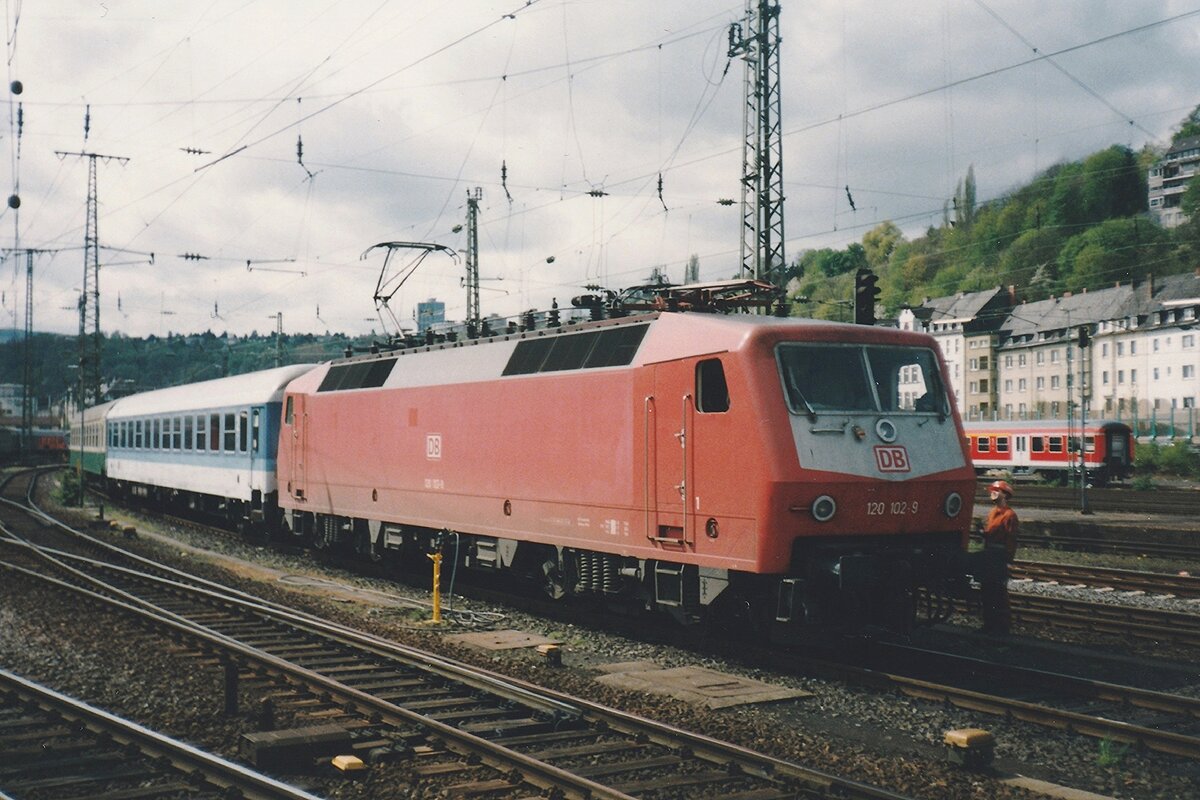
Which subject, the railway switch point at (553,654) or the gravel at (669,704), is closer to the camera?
the gravel at (669,704)

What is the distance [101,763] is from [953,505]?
8701 millimetres

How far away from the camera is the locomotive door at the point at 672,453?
481 inches

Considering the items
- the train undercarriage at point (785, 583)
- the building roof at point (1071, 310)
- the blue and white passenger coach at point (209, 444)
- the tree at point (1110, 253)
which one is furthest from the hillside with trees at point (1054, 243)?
the train undercarriage at point (785, 583)

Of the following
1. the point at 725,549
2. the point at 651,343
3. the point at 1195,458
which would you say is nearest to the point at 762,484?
the point at 725,549

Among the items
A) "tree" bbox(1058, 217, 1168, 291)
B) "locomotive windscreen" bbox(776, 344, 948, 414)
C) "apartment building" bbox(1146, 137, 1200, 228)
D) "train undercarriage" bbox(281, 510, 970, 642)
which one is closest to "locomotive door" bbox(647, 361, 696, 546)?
"train undercarriage" bbox(281, 510, 970, 642)

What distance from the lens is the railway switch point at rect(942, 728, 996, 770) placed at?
8398mm

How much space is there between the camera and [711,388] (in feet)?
39.5

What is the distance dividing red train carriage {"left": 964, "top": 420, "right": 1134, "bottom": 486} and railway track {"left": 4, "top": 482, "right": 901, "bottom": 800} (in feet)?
151

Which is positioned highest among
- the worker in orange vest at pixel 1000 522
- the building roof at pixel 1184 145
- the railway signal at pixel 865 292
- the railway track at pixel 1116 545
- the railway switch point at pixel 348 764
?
the building roof at pixel 1184 145

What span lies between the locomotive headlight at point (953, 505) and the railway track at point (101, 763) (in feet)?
24.6

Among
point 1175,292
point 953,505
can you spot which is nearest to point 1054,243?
point 1175,292

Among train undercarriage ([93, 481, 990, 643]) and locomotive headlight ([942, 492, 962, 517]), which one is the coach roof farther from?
locomotive headlight ([942, 492, 962, 517])

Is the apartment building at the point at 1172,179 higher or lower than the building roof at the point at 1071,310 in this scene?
higher

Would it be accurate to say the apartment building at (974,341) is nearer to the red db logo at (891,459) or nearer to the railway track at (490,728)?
the red db logo at (891,459)
